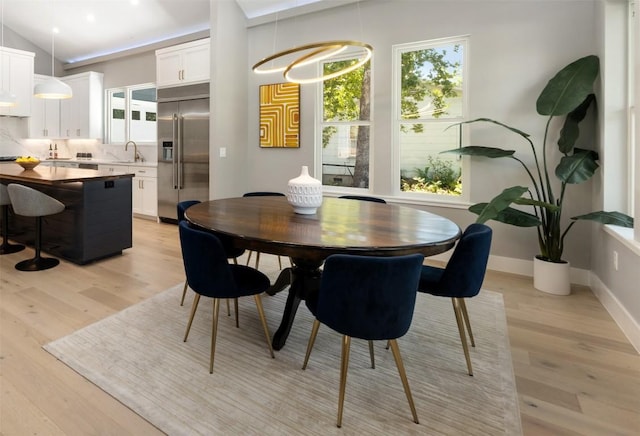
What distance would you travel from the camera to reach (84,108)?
702 cm

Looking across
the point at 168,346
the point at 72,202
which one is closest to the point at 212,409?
the point at 168,346

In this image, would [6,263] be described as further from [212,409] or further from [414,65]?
[414,65]

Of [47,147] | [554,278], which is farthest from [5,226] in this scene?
[554,278]

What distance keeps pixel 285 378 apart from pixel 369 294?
2.61 ft

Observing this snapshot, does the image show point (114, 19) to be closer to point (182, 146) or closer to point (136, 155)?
point (136, 155)

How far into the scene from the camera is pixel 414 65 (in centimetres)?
414

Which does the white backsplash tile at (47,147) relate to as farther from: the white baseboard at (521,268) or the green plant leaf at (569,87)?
the green plant leaf at (569,87)

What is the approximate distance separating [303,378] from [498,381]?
3.33 ft

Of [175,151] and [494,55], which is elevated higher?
[494,55]

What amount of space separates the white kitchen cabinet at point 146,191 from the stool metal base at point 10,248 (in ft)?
6.57

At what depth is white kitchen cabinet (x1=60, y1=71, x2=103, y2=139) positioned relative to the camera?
6973 mm

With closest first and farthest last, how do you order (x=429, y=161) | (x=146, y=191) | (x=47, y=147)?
(x=429, y=161)
(x=146, y=191)
(x=47, y=147)

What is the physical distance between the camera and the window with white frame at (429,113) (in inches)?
155

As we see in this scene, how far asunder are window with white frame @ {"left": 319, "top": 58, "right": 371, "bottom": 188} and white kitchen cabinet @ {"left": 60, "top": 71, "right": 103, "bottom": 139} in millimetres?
4863
